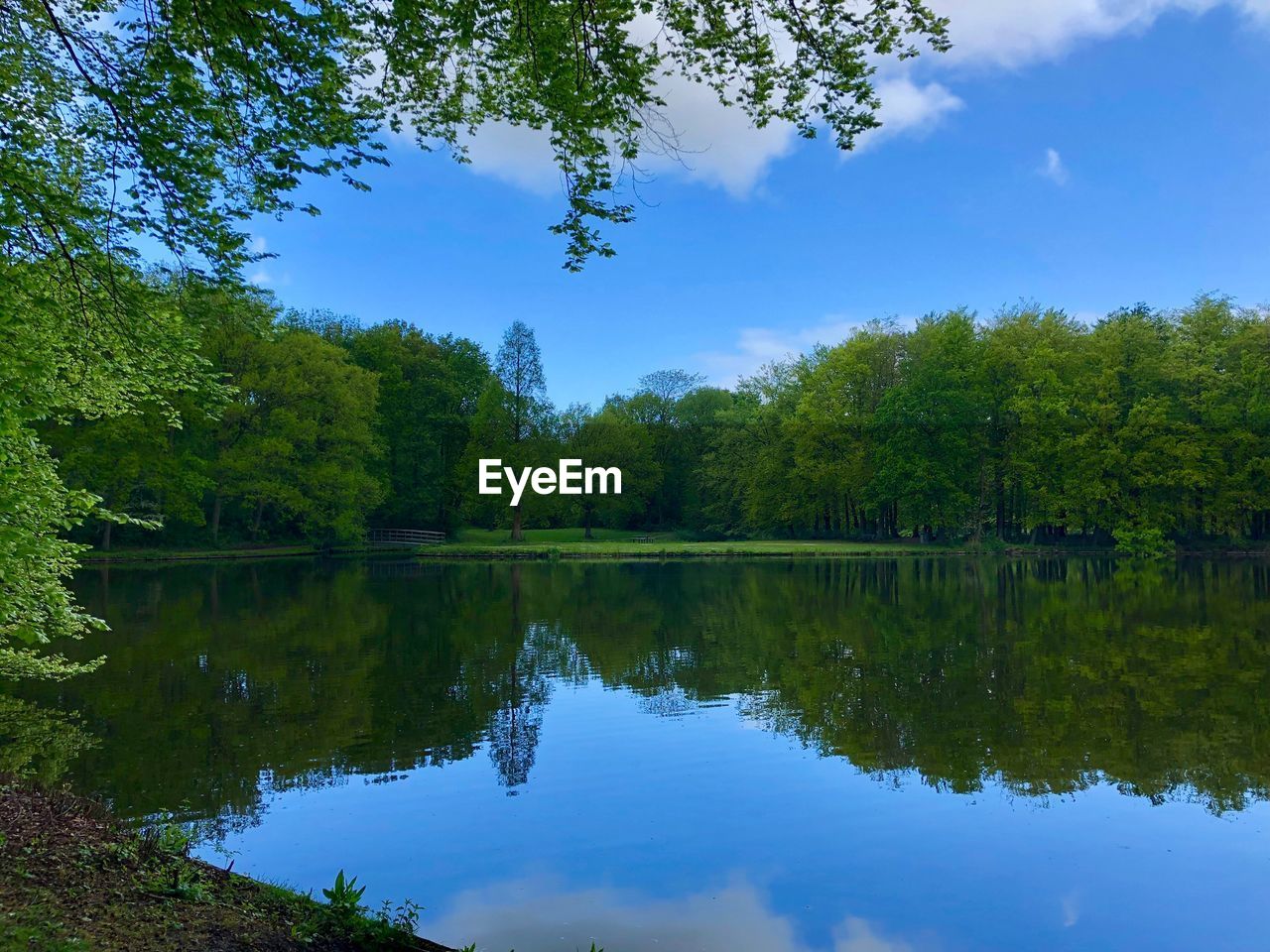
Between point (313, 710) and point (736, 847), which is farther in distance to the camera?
point (313, 710)

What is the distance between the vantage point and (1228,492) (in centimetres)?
5512

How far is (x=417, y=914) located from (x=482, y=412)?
2295 inches

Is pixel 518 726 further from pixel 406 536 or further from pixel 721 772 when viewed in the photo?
pixel 406 536

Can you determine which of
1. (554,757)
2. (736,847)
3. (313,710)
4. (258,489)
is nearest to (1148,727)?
(736,847)

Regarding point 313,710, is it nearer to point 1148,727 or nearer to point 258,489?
point 1148,727

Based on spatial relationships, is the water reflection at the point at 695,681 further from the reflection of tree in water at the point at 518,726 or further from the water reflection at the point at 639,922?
the water reflection at the point at 639,922

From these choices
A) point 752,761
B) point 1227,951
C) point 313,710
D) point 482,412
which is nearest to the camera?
point 1227,951

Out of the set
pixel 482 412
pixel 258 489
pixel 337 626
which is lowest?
pixel 337 626

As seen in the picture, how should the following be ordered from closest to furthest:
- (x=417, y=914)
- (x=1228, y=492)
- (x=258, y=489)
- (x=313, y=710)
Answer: (x=417, y=914), (x=313, y=710), (x=258, y=489), (x=1228, y=492)

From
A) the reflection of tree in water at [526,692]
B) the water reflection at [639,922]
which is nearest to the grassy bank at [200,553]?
the reflection of tree in water at [526,692]

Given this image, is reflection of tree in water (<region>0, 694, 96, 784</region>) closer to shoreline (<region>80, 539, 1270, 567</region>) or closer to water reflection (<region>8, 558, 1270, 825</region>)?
water reflection (<region>8, 558, 1270, 825</region>)

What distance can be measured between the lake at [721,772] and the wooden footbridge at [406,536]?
137 ft

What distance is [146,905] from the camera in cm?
564

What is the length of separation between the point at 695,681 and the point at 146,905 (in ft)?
37.9
